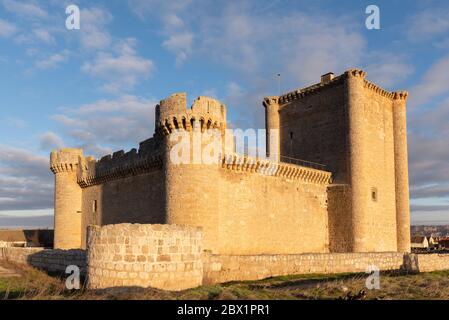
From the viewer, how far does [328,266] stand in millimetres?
16203

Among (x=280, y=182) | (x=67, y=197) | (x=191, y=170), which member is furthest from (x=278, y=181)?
(x=67, y=197)

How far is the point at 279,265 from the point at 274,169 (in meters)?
6.94

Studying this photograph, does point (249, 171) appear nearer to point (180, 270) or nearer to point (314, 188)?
point (314, 188)

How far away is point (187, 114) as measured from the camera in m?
17.5

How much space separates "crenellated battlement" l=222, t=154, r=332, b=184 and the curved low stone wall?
9.36 metres

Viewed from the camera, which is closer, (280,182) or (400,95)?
(280,182)

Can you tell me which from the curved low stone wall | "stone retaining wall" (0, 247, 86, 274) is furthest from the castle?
the curved low stone wall

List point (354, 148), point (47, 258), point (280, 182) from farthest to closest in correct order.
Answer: point (354, 148), point (280, 182), point (47, 258)

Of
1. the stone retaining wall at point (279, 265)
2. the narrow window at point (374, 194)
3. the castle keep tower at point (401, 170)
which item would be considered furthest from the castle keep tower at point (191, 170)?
the castle keep tower at point (401, 170)

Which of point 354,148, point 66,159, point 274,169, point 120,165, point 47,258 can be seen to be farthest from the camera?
point 66,159

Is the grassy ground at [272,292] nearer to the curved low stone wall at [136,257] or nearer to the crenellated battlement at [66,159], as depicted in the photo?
the curved low stone wall at [136,257]

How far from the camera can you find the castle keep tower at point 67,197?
26.3 meters

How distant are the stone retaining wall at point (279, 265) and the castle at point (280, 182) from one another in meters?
2.91

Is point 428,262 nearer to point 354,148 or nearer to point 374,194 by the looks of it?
point 374,194
